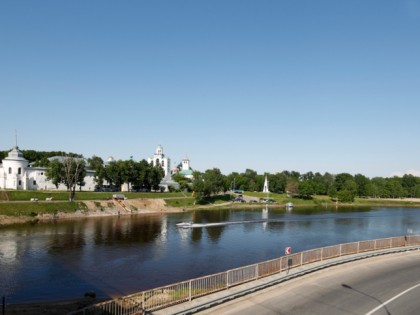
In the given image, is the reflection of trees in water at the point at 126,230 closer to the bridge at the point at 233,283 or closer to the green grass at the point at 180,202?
the green grass at the point at 180,202

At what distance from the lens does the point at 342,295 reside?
22.2m

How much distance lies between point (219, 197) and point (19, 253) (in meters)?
96.1

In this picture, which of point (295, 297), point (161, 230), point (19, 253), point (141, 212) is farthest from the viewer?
point (141, 212)

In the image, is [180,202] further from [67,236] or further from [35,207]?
[67,236]

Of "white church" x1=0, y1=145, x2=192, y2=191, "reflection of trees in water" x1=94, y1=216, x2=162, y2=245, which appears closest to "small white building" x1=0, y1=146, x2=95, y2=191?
"white church" x1=0, y1=145, x2=192, y2=191

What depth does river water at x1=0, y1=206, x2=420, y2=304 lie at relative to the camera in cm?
3356

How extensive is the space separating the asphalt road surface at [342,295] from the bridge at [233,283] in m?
0.60

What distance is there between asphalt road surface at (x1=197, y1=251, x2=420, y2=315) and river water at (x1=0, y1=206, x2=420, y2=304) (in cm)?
Result: 1409

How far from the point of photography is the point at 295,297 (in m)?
21.8

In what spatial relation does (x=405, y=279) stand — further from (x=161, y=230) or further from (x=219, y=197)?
(x=219, y=197)

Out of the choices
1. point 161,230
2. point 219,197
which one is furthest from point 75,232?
point 219,197

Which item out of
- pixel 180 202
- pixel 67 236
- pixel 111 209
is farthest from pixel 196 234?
pixel 180 202

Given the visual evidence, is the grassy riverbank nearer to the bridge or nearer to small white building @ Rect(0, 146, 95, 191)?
small white building @ Rect(0, 146, 95, 191)

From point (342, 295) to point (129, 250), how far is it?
1303 inches
